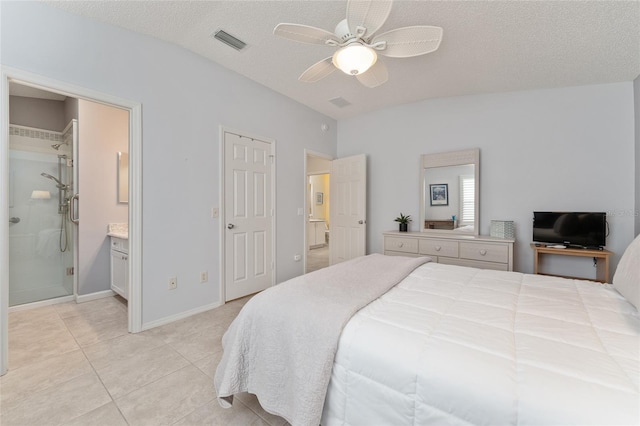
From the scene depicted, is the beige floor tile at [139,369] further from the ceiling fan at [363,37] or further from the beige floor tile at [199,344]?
the ceiling fan at [363,37]

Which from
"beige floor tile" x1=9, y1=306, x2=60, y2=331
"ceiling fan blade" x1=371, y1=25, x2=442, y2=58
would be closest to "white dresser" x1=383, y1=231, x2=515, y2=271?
"ceiling fan blade" x1=371, y1=25, x2=442, y2=58

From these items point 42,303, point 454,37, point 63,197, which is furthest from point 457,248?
point 63,197

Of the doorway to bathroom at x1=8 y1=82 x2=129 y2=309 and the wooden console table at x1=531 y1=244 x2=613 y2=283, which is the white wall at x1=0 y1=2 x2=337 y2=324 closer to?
the doorway to bathroom at x1=8 y1=82 x2=129 y2=309

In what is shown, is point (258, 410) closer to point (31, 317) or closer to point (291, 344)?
point (291, 344)

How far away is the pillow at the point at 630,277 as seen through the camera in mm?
A: 1225

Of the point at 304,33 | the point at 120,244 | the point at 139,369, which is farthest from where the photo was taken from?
the point at 120,244

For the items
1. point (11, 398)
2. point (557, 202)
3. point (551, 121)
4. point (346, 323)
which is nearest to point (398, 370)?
point (346, 323)

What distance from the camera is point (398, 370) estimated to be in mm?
938

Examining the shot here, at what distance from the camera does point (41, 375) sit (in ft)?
5.89

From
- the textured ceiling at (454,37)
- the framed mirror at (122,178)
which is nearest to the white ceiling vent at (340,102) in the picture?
the textured ceiling at (454,37)

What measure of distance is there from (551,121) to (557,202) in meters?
0.96

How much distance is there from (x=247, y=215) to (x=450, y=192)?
2.75 metres

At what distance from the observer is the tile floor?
1450mm

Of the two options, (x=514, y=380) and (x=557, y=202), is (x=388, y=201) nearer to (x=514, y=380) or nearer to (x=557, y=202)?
(x=557, y=202)
